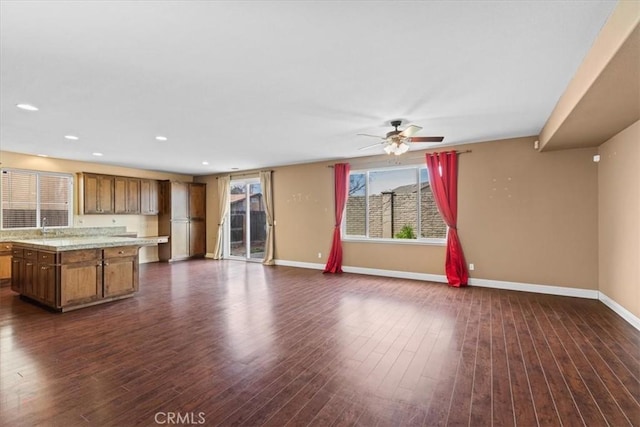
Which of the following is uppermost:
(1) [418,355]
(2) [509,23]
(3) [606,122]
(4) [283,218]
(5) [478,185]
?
(2) [509,23]

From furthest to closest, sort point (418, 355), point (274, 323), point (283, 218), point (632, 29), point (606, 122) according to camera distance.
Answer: point (283, 218) < point (274, 323) < point (606, 122) < point (418, 355) < point (632, 29)

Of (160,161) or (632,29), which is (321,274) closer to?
(160,161)

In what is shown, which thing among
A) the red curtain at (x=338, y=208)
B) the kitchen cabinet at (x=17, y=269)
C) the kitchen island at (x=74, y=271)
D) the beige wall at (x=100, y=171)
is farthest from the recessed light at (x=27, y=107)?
the red curtain at (x=338, y=208)

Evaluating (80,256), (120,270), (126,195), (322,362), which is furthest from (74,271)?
(126,195)

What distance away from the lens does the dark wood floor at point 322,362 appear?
78.6 inches

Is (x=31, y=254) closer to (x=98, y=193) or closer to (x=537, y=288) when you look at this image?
(x=98, y=193)

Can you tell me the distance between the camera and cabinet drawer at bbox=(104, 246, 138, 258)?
4430 millimetres

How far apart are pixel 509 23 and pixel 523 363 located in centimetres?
273

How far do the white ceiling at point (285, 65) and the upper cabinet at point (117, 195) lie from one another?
2401mm

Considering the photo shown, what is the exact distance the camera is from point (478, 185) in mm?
5332

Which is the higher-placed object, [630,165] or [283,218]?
[630,165]

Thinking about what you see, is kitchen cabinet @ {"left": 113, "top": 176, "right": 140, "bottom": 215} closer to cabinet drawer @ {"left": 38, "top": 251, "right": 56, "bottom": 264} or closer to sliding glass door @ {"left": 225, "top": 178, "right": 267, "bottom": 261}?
sliding glass door @ {"left": 225, "top": 178, "right": 267, "bottom": 261}

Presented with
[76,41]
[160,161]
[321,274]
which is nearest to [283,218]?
[321,274]

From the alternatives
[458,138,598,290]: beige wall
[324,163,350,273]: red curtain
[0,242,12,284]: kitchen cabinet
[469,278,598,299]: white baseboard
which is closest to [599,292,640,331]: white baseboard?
[469,278,598,299]: white baseboard
